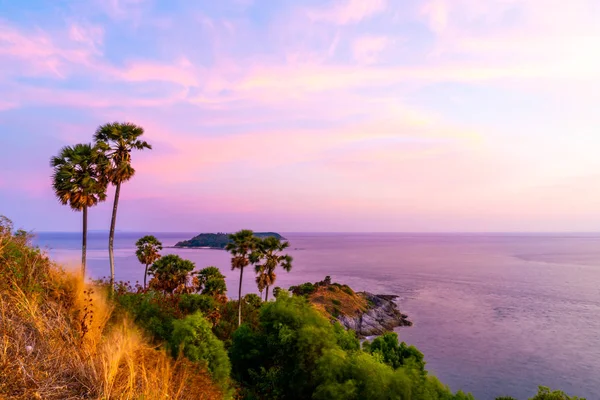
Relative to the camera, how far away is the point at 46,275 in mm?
8938

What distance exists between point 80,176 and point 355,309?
5411cm

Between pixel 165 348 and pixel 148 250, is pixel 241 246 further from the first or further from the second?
pixel 165 348

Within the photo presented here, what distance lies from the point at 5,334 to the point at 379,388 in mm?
16849

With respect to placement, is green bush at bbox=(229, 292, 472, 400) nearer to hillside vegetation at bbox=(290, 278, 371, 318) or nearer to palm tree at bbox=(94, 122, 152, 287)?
palm tree at bbox=(94, 122, 152, 287)

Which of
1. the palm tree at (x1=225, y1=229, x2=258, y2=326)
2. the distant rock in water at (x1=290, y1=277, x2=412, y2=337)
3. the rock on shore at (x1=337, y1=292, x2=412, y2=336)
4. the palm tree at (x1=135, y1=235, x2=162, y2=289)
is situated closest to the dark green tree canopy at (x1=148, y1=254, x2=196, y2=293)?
the palm tree at (x1=135, y1=235, x2=162, y2=289)

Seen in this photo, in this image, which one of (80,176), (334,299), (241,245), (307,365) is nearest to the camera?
(307,365)

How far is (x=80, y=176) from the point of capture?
27.7 metres

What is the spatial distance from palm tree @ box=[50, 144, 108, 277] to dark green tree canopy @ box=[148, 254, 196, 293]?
1288 cm

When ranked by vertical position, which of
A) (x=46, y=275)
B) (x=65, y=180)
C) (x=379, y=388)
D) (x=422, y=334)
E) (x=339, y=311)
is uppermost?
(x=65, y=180)

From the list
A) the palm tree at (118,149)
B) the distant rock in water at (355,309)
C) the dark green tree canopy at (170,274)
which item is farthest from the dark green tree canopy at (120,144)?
the distant rock in water at (355,309)

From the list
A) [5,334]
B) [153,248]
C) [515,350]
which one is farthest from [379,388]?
[515,350]

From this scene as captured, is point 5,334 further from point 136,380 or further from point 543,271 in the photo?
point 543,271

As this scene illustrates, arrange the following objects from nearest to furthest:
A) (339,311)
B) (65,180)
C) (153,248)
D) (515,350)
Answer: (65,180), (153,248), (515,350), (339,311)

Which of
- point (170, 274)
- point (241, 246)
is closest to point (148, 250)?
point (170, 274)
